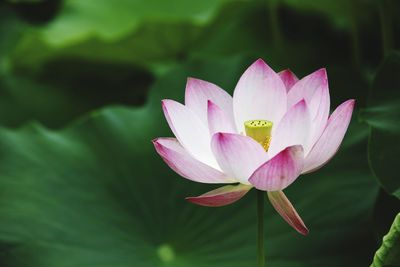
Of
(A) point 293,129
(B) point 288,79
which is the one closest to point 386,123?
(B) point 288,79

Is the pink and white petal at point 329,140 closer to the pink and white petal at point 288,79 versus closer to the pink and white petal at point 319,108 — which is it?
the pink and white petal at point 319,108

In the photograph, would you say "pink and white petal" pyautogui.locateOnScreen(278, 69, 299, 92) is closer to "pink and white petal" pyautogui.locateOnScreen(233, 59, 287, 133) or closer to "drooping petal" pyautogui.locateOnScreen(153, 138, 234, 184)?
"pink and white petal" pyautogui.locateOnScreen(233, 59, 287, 133)

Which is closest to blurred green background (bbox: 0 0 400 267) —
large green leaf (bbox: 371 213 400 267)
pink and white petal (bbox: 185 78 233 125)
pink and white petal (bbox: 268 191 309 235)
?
large green leaf (bbox: 371 213 400 267)

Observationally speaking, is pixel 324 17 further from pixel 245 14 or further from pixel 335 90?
pixel 335 90

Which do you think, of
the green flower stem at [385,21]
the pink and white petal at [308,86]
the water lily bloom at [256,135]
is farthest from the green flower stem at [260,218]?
the green flower stem at [385,21]

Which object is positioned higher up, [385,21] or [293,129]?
[385,21]

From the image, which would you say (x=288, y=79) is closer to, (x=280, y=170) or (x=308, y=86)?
(x=308, y=86)

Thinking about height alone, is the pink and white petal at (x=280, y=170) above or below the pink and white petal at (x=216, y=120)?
below
